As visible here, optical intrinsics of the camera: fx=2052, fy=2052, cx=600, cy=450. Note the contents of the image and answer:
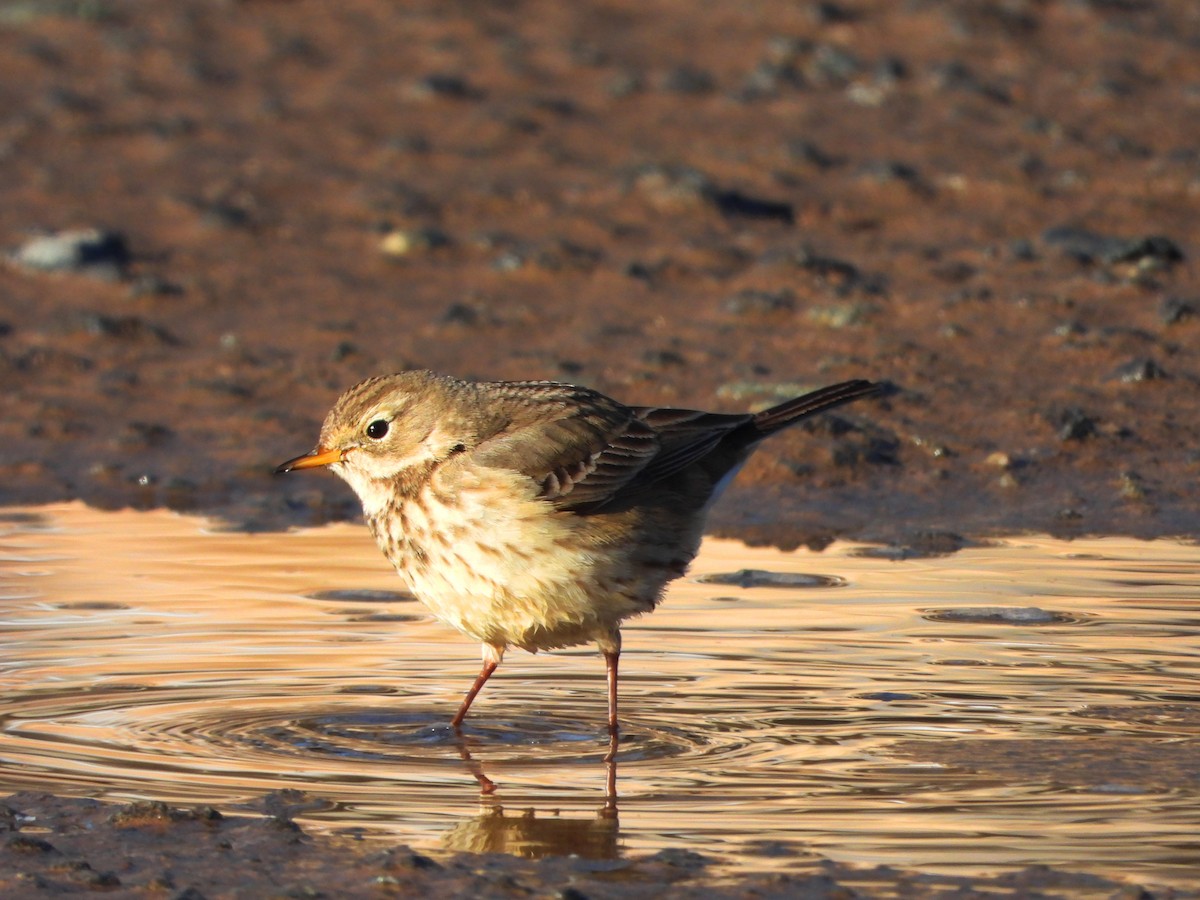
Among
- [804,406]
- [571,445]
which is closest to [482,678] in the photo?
[571,445]

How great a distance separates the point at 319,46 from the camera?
16.6 metres

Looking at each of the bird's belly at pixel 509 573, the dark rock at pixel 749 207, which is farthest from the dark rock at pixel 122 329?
the bird's belly at pixel 509 573

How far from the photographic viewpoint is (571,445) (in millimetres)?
7023

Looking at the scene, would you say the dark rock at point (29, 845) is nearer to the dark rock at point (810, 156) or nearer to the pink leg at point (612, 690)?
the pink leg at point (612, 690)

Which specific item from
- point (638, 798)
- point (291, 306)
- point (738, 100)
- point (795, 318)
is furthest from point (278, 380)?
point (638, 798)

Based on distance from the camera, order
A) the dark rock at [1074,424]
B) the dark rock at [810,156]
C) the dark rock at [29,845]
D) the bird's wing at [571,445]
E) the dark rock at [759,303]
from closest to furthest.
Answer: the dark rock at [29,845]
the bird's wing at [571,445]
the dark rock at [1074,424]
the dark rock at [759,303]
the dark rock at [810,156]

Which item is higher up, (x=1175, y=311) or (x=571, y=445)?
(x=1175, y=311)

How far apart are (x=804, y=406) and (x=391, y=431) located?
65.9 inches

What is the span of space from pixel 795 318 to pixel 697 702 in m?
5.60

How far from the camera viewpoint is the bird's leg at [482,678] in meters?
6.34

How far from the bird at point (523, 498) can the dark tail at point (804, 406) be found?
236 millimetres

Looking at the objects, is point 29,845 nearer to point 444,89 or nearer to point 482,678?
point 482,678

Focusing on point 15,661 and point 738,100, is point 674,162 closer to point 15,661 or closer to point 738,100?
point 738,100

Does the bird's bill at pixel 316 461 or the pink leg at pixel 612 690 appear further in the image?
the bird's bill at pixel 316 461
